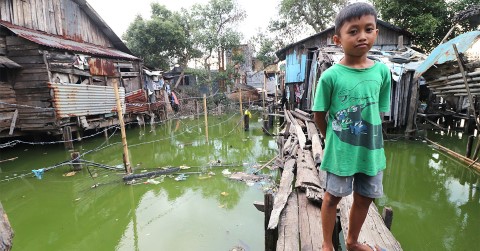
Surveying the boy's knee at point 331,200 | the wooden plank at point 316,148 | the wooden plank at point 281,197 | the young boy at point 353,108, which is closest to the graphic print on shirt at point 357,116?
the young boy at point 353,108

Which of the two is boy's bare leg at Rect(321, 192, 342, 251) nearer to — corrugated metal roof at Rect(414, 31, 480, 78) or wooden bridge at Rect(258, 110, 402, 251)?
wooden bridge at Rect(258, 110, 402, 251)

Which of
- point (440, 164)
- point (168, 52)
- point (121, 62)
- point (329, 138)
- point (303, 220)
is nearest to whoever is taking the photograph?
point (329, 138)

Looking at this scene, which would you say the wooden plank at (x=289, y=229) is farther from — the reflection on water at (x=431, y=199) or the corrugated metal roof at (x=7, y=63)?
the corrugated metal roof at (x=7, y=63)

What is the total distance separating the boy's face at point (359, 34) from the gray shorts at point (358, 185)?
31.4 inches

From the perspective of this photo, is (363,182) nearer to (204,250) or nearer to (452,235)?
(204,250)

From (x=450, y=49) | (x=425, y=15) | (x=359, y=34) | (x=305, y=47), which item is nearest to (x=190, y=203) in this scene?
(x=359, y=34)

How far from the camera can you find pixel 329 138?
176 centimetres

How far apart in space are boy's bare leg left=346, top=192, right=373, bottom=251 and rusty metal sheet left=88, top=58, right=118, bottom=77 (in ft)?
37.1

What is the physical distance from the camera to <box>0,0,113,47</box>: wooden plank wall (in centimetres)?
918

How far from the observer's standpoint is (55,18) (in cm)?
1090

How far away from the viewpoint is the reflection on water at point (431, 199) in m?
3.62

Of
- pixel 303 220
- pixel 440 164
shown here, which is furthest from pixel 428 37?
pixel 303 220

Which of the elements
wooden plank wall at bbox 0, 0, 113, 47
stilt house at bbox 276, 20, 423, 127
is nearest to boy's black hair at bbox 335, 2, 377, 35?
stilt house at bbox 276, 20, 423, 127

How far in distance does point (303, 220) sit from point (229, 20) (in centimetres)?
1978
